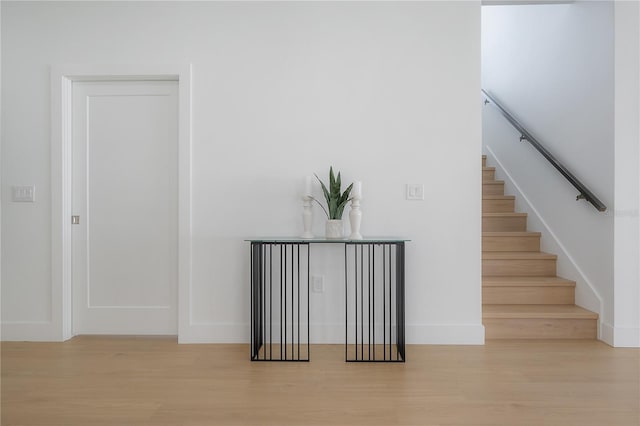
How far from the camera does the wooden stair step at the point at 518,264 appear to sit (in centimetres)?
322

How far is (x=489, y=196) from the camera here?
4.04 meters

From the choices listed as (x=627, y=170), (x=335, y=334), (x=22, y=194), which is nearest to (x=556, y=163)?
(x=627, y=170)

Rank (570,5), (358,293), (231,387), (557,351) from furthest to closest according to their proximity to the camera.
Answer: (570,5) → (358,293) → (557,351) → (231,387)

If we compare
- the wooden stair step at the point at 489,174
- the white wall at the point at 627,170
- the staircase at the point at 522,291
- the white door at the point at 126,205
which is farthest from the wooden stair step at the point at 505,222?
the white door at the point at 126,205

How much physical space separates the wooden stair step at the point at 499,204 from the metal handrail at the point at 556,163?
599 mm

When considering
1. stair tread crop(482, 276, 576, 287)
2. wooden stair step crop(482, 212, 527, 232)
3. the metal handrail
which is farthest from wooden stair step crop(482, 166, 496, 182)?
stair tread crop(482, 276, 576, 287)

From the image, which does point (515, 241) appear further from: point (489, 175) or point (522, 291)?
point (489, 175)

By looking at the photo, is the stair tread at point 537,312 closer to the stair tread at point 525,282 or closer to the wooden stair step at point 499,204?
the stair tread at point 525,282

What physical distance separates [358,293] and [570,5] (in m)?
2.80

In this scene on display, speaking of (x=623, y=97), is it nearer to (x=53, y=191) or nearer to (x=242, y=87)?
(x=242, y=87)

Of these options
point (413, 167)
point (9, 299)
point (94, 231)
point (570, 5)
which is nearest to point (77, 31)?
point (94, 231)

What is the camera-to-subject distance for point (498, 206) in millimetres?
3959

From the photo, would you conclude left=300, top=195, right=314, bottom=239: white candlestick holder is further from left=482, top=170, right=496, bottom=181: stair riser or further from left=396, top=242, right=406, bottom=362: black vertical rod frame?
left=482, top=170, right=496, bottom=181: stair riser

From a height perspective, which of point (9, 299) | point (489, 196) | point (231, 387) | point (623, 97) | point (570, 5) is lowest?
point (231, 387)
